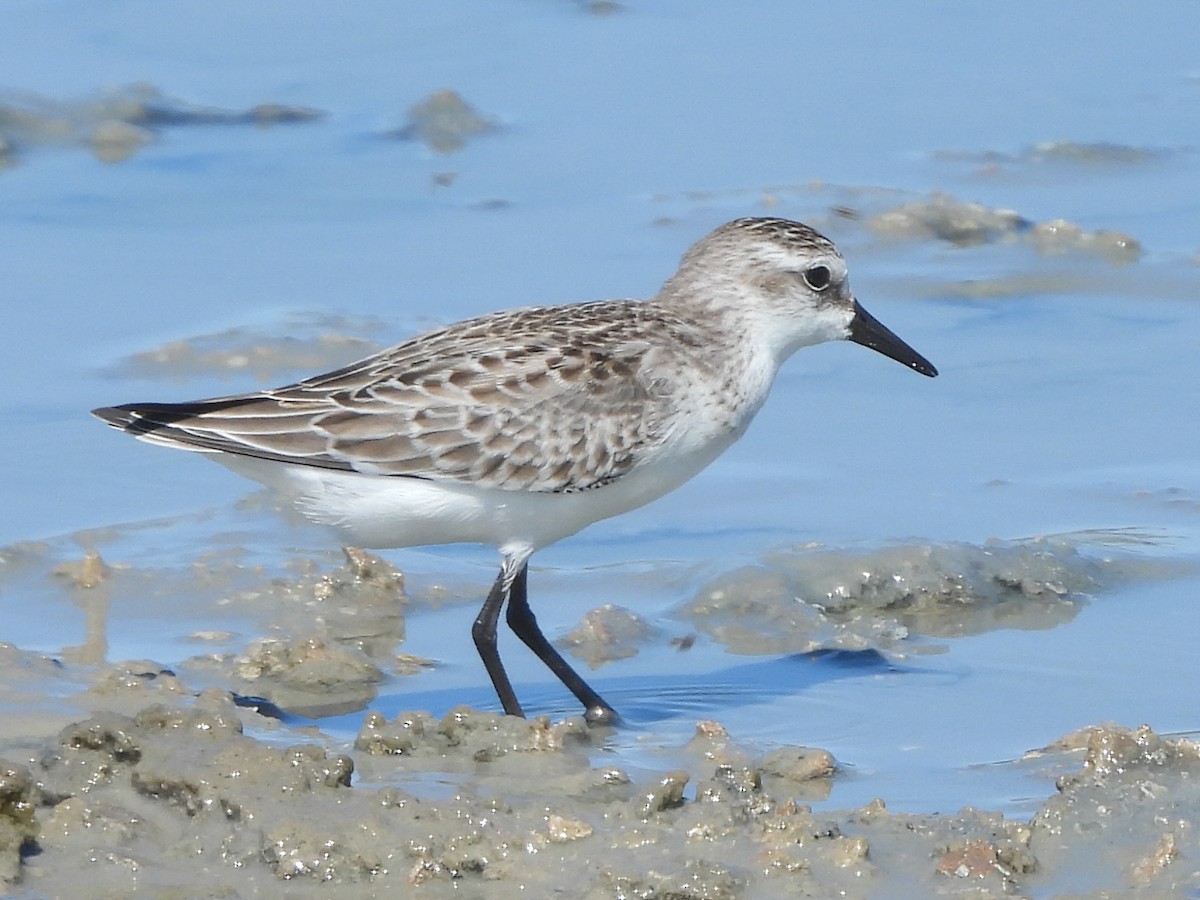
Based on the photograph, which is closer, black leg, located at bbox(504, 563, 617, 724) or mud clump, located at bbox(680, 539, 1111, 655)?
black leg, located at bbox(504, 563, 617, 724)

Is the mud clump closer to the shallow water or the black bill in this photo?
the shallow water

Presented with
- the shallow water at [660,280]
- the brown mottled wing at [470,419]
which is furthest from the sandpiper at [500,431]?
the shallow water at [660,280]

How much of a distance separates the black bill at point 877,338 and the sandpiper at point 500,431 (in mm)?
640

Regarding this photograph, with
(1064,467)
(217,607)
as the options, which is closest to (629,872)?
(217,607)

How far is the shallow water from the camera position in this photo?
726cm

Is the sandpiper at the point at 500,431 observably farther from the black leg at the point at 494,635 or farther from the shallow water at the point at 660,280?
the shallow water at the point at 660,280

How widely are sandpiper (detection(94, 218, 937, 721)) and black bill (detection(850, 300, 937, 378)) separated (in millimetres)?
640

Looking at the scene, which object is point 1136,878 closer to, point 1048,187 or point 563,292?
point 563,292

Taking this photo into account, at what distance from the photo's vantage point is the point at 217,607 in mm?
7582

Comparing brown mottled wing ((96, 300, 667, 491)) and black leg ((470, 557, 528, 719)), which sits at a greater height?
brown mottled wing ((96, 300, 667, 491))

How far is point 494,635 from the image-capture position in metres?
7.02

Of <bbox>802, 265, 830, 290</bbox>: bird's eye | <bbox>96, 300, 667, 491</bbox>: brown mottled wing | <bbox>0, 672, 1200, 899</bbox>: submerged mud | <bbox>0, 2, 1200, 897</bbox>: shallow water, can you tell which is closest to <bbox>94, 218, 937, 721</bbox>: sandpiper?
<bbox>96, 300, 667, 491</bbox>: brown mottled wing

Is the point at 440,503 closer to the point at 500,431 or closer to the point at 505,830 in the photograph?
the point at 500,431

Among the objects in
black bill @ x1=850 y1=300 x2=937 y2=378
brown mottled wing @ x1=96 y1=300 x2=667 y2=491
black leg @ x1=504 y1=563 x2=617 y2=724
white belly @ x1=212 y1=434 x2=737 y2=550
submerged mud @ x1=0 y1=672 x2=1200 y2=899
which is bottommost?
black leg @ x1=504 y1=563 x2=617 y2=724
